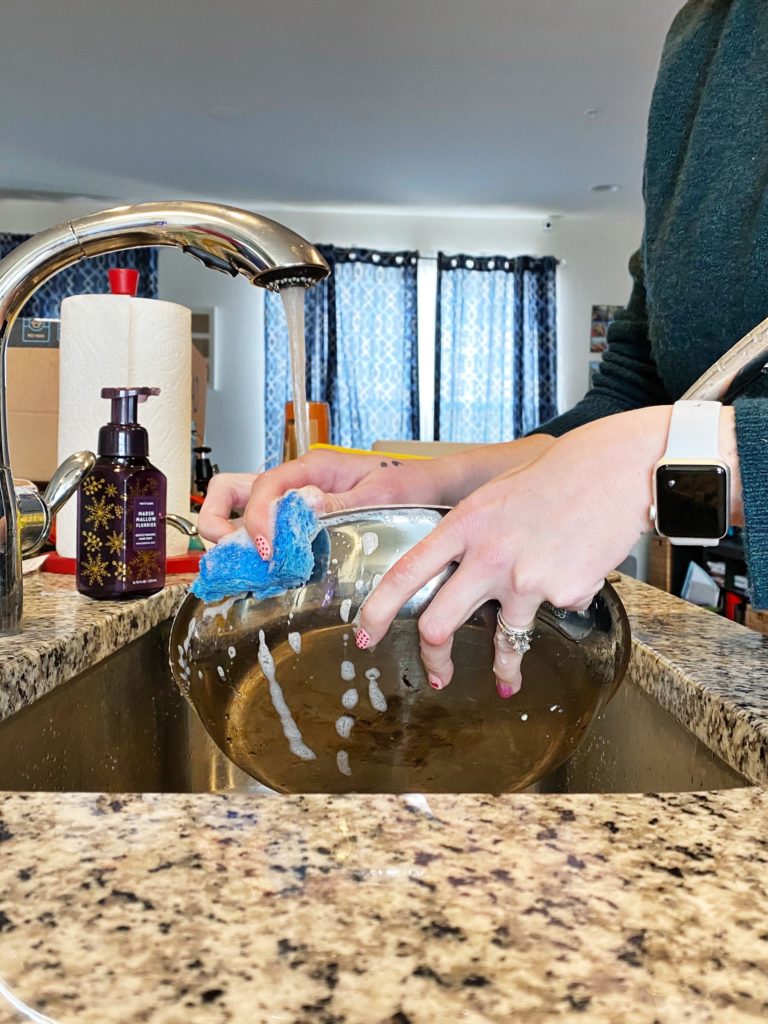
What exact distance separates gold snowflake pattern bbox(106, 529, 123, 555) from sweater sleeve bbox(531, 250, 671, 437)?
0.57 meters

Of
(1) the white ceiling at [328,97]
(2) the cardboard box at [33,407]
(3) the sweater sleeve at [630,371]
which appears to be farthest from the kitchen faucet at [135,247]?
(1) the white ceiling at [328,97]

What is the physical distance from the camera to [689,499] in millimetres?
485

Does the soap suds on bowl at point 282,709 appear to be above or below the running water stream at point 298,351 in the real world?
below

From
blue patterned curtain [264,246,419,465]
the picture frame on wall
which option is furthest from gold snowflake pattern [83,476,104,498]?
the picture frame on wall

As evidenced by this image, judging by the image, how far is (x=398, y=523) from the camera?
21.5 inches

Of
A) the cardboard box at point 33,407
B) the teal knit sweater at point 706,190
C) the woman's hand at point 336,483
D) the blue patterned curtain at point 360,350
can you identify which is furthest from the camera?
the blue patterned curtain at point 360,350

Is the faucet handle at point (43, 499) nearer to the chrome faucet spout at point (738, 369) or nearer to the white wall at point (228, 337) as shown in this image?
the chrome faucet spout at point (738, 369)

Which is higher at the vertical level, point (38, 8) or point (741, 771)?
point (38, 8)

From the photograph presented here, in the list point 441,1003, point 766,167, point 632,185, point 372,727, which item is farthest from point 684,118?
point 632,185

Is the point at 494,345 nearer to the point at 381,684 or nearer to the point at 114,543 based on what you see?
the point at 114,543

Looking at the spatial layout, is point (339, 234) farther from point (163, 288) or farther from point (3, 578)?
point (3, 578)

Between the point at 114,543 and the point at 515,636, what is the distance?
50cm

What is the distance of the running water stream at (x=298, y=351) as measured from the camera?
658mm

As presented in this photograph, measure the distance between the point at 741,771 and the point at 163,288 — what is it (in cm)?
591
